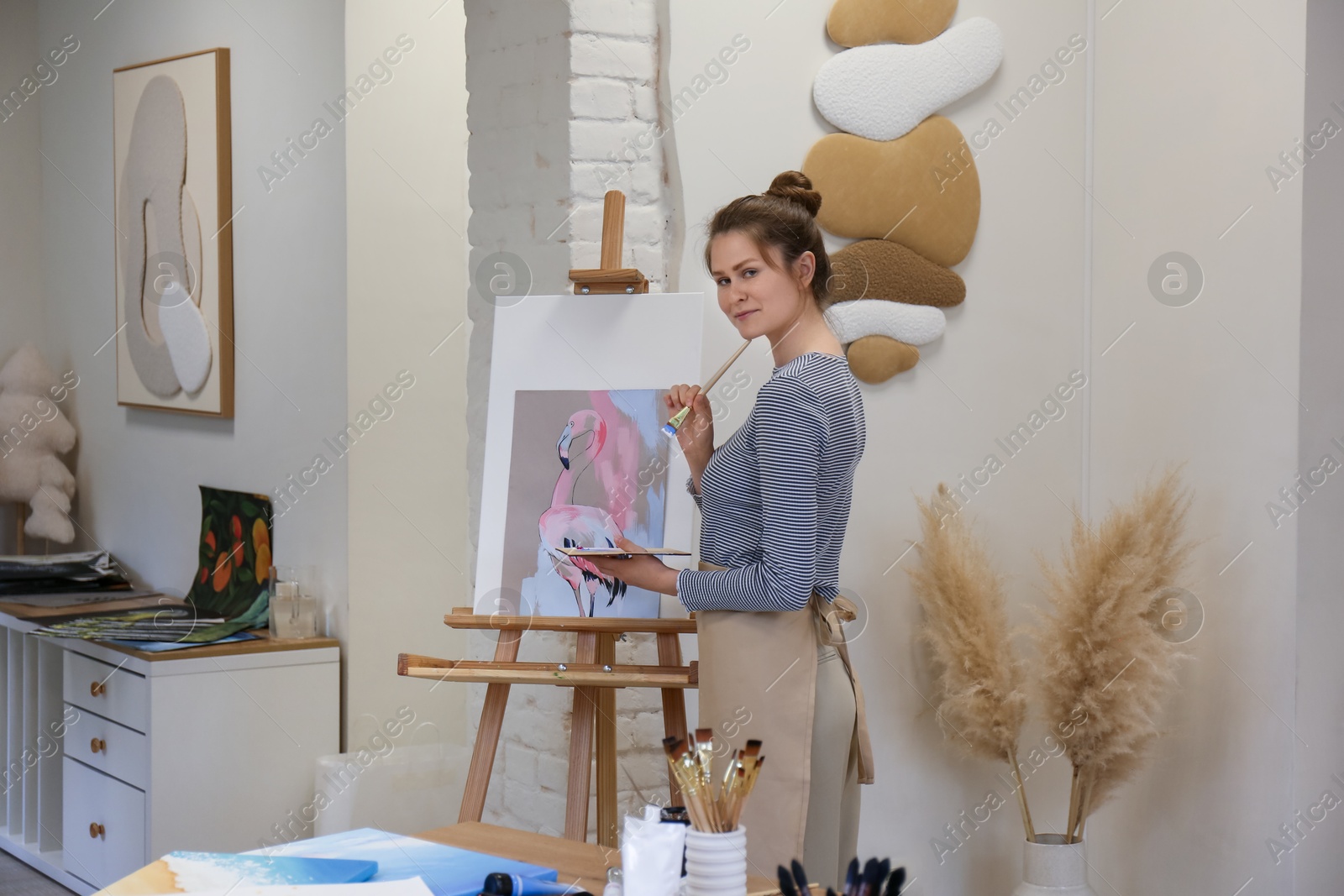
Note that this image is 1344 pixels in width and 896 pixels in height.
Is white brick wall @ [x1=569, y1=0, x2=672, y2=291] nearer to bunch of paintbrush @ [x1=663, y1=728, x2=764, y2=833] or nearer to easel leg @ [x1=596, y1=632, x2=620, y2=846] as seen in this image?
easel leg @ [x1=596, y1=632, x2=620, y2=846]

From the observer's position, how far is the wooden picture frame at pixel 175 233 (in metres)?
3.99

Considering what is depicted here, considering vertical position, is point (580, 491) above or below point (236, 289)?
below

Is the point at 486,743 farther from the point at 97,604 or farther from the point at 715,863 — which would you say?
the point at 97,604

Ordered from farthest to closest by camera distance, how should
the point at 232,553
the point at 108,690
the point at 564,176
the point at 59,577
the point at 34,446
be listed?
the point at 34,446 → the point at 59,577 → the point at 232,553 → the point at 108,690 → the point at 564,176

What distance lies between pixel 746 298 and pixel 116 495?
331 centimetres

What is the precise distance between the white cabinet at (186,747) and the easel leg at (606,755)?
130 cm

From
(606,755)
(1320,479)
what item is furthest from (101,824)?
(1320,479)

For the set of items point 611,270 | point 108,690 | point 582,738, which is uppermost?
point 611,270

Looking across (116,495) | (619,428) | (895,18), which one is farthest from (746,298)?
(116,495)

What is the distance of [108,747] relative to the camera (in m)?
3.49

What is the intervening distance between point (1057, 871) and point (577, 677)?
115 centimetres

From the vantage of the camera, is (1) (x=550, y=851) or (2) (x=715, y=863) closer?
(2) (x=715, y=863)

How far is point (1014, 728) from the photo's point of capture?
272cm

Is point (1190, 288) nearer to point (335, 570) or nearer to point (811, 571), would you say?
point (811, 571)
